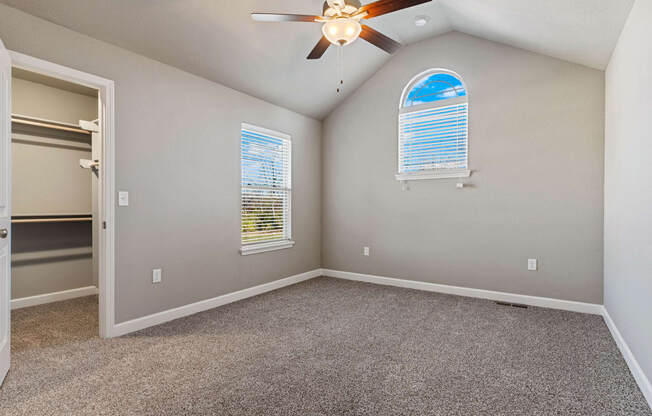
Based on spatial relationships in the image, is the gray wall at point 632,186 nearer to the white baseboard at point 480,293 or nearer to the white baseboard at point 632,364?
the white baseboard at point 632,364

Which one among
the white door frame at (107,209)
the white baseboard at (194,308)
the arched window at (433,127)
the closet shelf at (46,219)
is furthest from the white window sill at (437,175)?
the closet shelf at (46,219)

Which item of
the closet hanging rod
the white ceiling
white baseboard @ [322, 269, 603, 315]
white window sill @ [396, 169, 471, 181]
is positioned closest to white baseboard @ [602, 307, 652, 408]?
white baseboard @ [322, 269, 603, 315]

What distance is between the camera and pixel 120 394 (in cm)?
195

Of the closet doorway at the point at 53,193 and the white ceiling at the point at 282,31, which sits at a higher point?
the white ceiling at the point at 282,31

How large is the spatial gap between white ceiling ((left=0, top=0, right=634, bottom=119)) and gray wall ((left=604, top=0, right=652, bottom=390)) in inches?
12.8

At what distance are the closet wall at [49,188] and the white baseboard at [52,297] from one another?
Answer: 0.05 meters

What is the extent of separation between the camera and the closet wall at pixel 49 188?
3.74m

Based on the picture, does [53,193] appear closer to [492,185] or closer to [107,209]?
[107,209]

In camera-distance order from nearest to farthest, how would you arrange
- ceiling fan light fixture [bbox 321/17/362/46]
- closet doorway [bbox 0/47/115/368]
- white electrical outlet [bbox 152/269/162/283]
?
ceiling fan light fixture [bbox 321/17/362/46], white electrical outlet [bbox 152/269/162/283], closet doorway [bbox 0/47/115/368]

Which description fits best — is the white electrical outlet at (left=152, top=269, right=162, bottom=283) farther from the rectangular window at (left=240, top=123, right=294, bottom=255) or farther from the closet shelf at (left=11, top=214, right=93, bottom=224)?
the closet shelf at (left=11, top=214, right=93, bottom=224)

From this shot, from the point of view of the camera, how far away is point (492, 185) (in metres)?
3.88

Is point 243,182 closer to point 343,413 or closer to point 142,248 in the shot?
point 142,248

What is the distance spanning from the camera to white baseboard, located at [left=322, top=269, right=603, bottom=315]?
3439 millimetres

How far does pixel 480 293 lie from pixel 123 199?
3.74 metres
